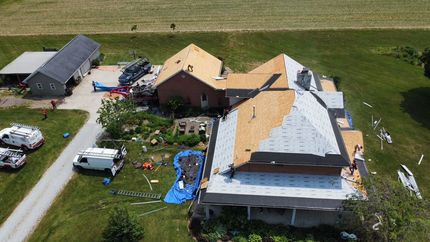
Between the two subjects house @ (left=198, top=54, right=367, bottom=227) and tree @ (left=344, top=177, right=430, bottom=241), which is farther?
house @ (left=198, top=54, right=367, bottom=227)

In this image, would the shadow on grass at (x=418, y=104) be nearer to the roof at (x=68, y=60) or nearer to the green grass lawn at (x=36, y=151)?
the green grass lawn at (x=36, y=151)

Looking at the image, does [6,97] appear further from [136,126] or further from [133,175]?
[133,175]

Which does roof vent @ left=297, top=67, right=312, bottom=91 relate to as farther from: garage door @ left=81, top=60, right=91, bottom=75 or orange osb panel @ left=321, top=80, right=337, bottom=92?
garage door @ left=81, top=60, right=91, bottom=75

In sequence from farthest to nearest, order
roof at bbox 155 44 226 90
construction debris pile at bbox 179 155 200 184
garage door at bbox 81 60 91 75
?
garage door at bbox 81 60 91 75
roof at bbox 155 44 226 90
construction debris pile at bbox 179 155 200 184

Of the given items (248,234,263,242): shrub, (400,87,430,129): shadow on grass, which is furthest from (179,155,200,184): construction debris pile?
(400,87,430,129): shadow on grass

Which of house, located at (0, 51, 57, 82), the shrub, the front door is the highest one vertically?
house, located at (0, 51, 57, 82)

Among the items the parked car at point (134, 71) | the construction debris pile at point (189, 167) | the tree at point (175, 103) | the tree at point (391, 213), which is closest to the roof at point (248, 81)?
the tree at point (175, 103)

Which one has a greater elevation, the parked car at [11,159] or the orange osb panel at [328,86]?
the orange osb panel at [328,86]
